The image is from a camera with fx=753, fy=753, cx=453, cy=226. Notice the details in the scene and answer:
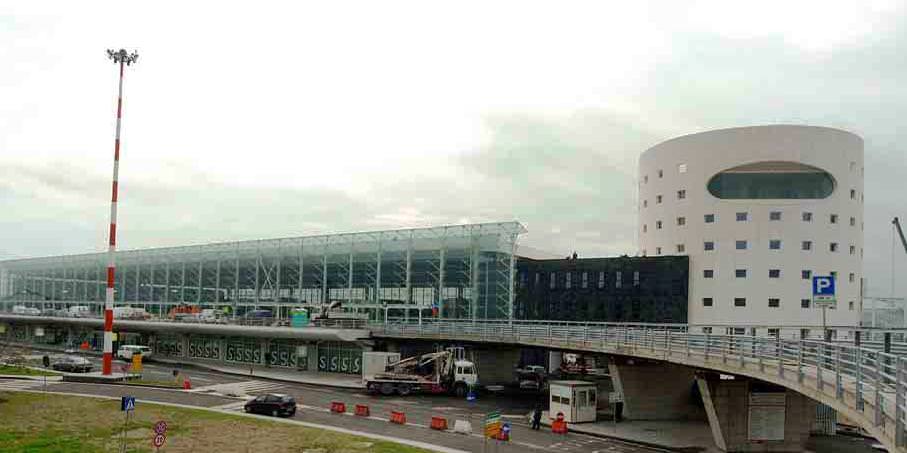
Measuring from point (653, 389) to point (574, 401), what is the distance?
7.50 meters

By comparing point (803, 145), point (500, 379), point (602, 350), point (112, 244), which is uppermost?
point (803, 145)

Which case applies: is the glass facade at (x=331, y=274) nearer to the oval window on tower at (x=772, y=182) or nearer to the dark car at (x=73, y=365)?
the oval window on tower at (x=772, y=182)

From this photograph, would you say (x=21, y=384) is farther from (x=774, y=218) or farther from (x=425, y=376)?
(x=774, y=218)

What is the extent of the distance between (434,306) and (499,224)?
40.4ft

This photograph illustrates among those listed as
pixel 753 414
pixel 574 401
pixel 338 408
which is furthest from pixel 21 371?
pixel 753 414

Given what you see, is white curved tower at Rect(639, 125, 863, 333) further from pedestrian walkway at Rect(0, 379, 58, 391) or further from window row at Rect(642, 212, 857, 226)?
pedestrian walkway at Rect(0, 379, 58, 391)

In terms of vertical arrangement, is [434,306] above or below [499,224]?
below

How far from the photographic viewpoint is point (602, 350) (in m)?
47.1

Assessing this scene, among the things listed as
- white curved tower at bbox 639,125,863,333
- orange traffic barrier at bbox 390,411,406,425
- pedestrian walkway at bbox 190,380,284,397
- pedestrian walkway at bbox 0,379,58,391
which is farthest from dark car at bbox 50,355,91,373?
white curved tower at bbox 639,125,863,333

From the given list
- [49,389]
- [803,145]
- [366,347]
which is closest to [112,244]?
[49,389]

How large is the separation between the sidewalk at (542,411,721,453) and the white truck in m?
10.3

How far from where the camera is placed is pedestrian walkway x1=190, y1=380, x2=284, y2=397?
52.7m

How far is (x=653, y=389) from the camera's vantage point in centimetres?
4941

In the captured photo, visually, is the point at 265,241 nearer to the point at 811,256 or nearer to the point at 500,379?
the point at 500,379
